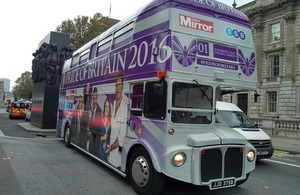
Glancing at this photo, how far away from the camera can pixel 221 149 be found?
5711 mm

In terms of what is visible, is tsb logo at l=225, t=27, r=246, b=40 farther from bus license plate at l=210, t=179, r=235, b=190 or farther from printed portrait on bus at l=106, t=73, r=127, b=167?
bus license plate at l=210, t=179, r=235, b=190

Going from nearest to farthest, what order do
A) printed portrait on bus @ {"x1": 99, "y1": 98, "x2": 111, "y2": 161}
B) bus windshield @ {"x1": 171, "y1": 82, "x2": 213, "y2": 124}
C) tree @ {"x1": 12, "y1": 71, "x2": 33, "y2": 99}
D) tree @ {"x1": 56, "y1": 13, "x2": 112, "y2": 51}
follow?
bus windshield @ {"x1": 171, "y1": 82, "x2": 213, "y2": 124}
printed portrait on bus @ {"x1": 99, "y1": 98, "x2": 111, "y2": 161}
tree @ {"x1": 56, "y1": 13, "x2": 112, "y2": 51}
tree @ {"x1": 12, "y1": 71, "x2": 33, "y2": 99}

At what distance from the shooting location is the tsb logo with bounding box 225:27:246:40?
6505 mm

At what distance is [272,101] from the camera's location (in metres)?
38.6

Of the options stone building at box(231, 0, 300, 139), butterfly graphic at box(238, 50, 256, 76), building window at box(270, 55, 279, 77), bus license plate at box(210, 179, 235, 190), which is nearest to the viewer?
bus license plate at box(210, 179, 235, 190)

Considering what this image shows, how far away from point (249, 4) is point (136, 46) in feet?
134

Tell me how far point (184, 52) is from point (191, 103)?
0.96 m

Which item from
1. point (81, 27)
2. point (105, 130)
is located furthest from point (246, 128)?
point (81, 27)

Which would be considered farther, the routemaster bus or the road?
the road

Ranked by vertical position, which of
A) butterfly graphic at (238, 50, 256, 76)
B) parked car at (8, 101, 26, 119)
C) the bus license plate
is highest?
butterfly graphic at (238, 50, 256, 76)

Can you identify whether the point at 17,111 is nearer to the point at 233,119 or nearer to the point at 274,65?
the point at 233,119

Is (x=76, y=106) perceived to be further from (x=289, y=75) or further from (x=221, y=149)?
(x=289, y=75)

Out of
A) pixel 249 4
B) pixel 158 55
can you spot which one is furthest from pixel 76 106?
pixel 249 4

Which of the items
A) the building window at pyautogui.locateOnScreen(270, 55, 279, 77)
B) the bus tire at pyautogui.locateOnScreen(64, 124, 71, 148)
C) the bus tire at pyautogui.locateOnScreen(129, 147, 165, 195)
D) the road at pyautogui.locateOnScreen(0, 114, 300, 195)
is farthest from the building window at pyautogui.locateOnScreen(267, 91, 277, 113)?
the bus tire at pyautogui.locateOnScreen(129, 147, 165, 195)
